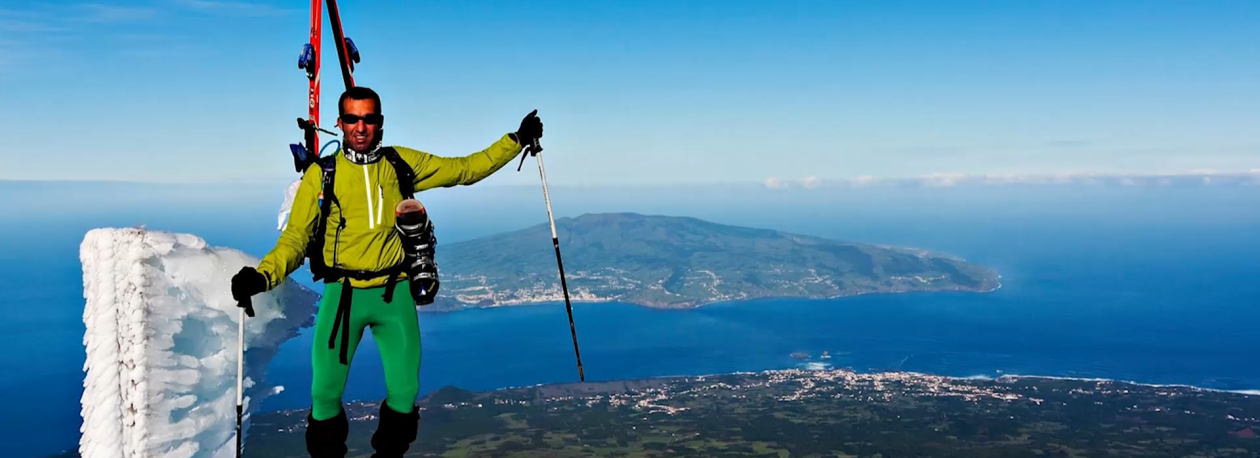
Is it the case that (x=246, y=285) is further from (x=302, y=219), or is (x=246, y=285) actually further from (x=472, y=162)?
(x=472, y=162)

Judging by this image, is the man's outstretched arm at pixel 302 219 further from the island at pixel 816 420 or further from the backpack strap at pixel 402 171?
the island at pixel 816 420

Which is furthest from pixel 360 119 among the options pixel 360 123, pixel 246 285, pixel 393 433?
pixel 393 433

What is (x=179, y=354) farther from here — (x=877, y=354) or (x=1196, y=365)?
(x=1196, y=365)

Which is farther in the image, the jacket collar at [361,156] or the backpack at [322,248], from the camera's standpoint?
the jacket collar at [361,156]

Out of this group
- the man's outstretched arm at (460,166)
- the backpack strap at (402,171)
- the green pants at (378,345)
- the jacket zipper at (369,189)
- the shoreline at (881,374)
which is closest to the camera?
the green pants at (378,345)

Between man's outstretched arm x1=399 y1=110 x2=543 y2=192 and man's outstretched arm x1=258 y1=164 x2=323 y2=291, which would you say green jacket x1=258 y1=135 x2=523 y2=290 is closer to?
man's outstretched arm x1=258 y1=164 x2=323 y2=291

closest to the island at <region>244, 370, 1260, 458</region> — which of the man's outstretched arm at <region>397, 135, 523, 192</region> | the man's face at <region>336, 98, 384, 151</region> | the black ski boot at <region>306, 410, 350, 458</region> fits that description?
the black ski boot at <region>306, 410, 350, 458</region>

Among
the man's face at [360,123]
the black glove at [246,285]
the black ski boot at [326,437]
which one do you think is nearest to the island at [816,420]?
the black ski boot at [326,437]
